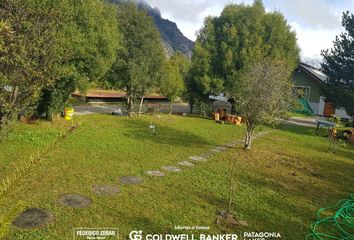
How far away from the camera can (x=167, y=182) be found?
10297 millimetres

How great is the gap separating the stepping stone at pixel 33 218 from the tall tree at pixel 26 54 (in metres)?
3.89

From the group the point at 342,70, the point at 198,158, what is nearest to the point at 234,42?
the point at 342,70

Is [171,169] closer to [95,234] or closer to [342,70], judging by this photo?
[95,234]

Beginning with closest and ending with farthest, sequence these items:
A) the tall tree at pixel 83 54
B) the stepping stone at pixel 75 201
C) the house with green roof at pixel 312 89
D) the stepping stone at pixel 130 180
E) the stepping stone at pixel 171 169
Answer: the stepping stone at pixel 75 201, the stepping stone at pixel 130 180, the stepping stone at pixel 171 169, the tall tree at pixel 83 54, the house with green roof at pixel 312 89

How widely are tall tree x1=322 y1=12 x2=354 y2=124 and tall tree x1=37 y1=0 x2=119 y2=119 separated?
63.1 feet

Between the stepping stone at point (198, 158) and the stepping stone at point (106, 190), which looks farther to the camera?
the stepping stone at point (198, 158)

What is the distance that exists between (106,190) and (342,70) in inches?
1033

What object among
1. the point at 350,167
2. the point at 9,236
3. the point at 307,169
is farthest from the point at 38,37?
the point at 350,167

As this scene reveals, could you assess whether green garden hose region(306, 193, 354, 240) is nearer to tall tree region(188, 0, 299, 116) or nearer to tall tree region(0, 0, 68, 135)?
tall tree region(0, 0, 68, 135)

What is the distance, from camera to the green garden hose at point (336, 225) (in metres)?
7.83

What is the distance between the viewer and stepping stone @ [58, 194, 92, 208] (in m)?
7.95

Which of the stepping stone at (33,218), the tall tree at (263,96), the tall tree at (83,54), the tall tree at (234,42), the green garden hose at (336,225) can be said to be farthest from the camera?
the tall tree at (234,42)

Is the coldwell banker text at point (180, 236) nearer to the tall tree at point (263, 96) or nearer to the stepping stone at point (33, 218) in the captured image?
the stepping stone at point (33, 218)

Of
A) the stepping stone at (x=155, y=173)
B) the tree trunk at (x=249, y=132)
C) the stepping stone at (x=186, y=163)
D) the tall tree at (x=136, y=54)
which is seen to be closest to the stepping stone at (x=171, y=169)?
the stepping stone at (x=155, y=173)
